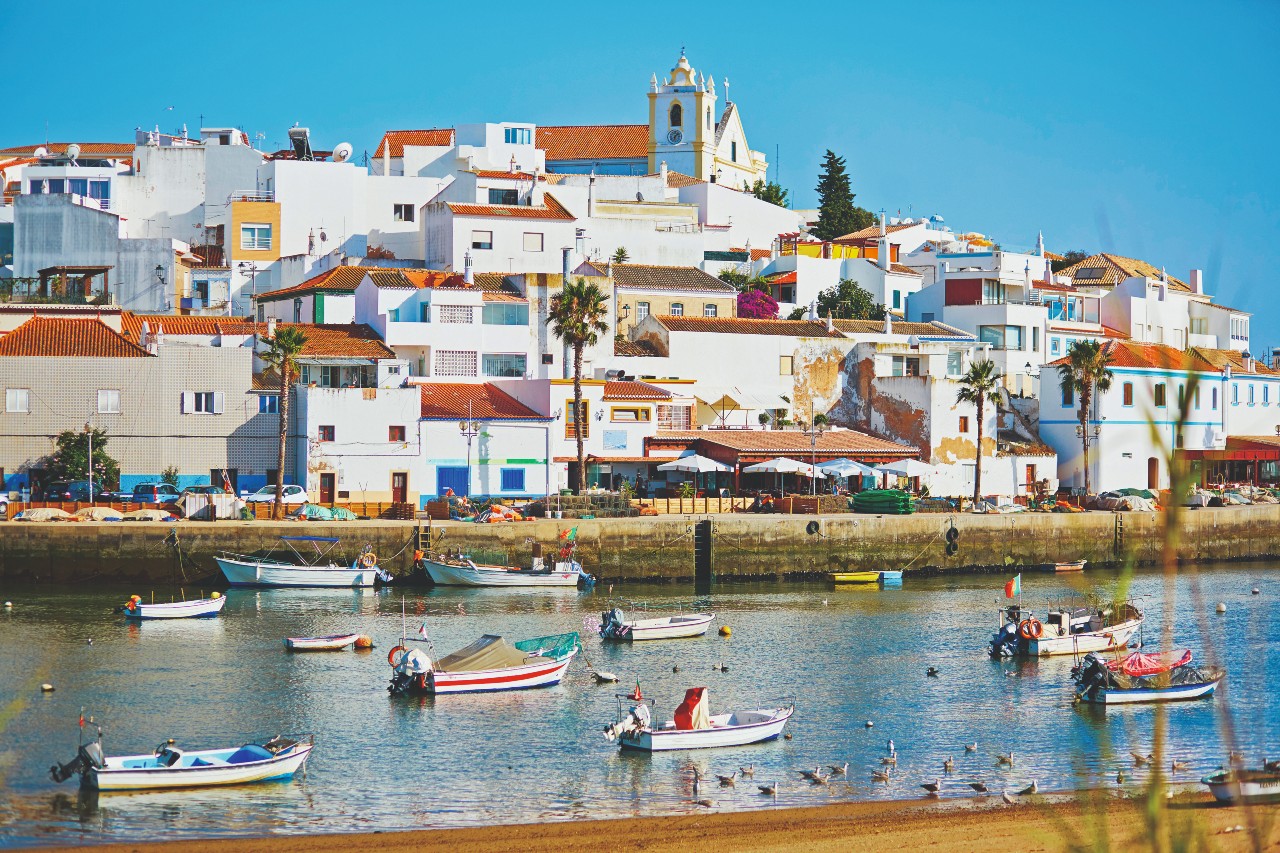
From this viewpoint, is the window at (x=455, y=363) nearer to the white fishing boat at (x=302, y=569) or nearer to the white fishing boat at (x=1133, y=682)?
the white fishing boat at (x=302, y=569)

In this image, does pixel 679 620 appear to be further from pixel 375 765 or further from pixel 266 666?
pixel 375 765

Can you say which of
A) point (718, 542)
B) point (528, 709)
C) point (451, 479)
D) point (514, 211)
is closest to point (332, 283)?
point (514, 211)

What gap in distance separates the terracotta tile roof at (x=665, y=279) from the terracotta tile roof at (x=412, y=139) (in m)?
23.8

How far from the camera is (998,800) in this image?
24922 mm

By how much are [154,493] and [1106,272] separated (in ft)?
211

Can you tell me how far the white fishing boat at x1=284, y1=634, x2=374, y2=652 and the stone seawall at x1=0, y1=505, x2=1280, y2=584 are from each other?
40.1 feet

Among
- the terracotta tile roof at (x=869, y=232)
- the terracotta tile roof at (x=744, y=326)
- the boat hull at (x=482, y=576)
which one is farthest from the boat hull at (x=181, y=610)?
the terracotta tile roof at (x=869, y=232)

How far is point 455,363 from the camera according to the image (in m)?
67.0

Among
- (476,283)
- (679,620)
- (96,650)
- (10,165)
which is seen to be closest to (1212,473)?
(476,283)

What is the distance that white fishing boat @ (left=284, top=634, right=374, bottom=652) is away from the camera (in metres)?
39.7

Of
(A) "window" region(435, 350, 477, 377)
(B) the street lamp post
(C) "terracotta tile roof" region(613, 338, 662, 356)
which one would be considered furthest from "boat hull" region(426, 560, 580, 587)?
(C) "terracotta tile roof" region(613, 338, 662, 356)

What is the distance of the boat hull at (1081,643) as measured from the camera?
4056 centimetres

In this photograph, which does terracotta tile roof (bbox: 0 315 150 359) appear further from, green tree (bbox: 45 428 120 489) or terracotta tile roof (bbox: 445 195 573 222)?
terracotta tile roof (bbox: 445 195 573 222)

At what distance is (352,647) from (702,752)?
14.2 metres
